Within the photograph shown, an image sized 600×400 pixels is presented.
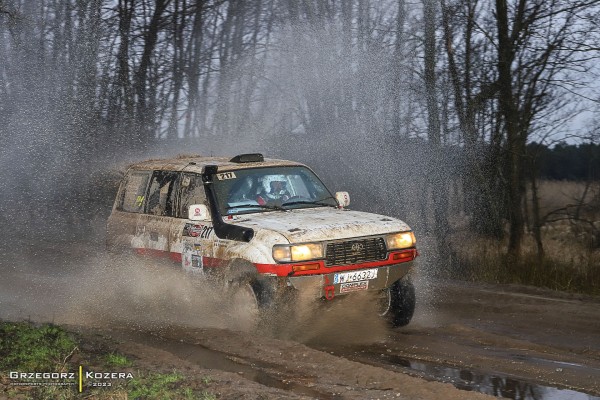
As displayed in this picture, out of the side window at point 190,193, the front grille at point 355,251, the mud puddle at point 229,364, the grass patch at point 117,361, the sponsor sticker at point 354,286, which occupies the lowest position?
the mud puddle at point 229,364

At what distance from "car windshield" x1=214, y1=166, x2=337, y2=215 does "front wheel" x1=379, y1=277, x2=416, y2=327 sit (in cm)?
135

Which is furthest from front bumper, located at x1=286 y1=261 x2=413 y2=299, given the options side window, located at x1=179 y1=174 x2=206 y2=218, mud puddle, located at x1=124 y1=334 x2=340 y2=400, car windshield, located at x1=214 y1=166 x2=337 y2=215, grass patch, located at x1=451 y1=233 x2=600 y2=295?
grass patch, located at x1=451 y1=233 x2=600 y2=295

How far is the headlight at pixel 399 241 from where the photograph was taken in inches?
339

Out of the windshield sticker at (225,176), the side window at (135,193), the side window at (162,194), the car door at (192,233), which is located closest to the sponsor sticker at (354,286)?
the car door at (192,233)

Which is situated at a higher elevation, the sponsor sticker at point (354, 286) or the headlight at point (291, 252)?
the headlight at point (291, 252)

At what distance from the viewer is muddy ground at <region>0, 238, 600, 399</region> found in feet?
21.6

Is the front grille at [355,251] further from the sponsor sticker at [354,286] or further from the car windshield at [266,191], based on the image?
the car windshield at [266,191]

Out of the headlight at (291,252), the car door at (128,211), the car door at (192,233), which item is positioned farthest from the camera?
the car door at (128,211)

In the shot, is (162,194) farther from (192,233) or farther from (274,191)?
(274,191)

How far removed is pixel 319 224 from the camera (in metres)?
8.41

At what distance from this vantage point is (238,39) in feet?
73.3

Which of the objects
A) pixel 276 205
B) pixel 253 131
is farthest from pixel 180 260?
pixel 253 131

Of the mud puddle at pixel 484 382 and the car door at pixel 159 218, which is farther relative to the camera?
the car door at pixel 159 218

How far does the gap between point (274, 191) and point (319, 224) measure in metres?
1.26
